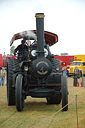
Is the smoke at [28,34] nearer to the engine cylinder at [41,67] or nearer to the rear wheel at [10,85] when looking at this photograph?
the rear wheel at [10,85]

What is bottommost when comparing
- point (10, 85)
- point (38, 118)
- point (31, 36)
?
point (38, 118)

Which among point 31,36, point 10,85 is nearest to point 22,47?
point 31,36

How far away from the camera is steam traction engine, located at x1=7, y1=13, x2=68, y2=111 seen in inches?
312

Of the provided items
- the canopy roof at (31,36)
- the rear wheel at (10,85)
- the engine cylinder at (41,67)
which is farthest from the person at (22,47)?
the engine cylinder at (41,67)

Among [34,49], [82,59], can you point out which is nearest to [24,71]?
[34,49]

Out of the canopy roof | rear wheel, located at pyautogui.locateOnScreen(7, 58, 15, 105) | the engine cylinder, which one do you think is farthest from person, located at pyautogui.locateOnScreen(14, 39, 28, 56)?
the engine cylinder

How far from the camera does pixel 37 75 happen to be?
806 cm

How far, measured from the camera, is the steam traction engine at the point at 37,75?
793 cm

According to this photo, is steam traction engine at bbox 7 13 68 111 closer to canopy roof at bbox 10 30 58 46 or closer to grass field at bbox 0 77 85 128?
canopy roof at bbox 10 30 58 46

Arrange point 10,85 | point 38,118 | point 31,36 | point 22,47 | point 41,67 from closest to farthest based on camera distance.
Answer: point 38,118
point 41,67
point 10,85
point 31,36
point 22,47

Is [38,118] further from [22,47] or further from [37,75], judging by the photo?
[22,47]

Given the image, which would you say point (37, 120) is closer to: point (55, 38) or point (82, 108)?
point (82, 108)

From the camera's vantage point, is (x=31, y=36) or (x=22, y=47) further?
(x=22, y=47)

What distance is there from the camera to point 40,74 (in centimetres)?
798
